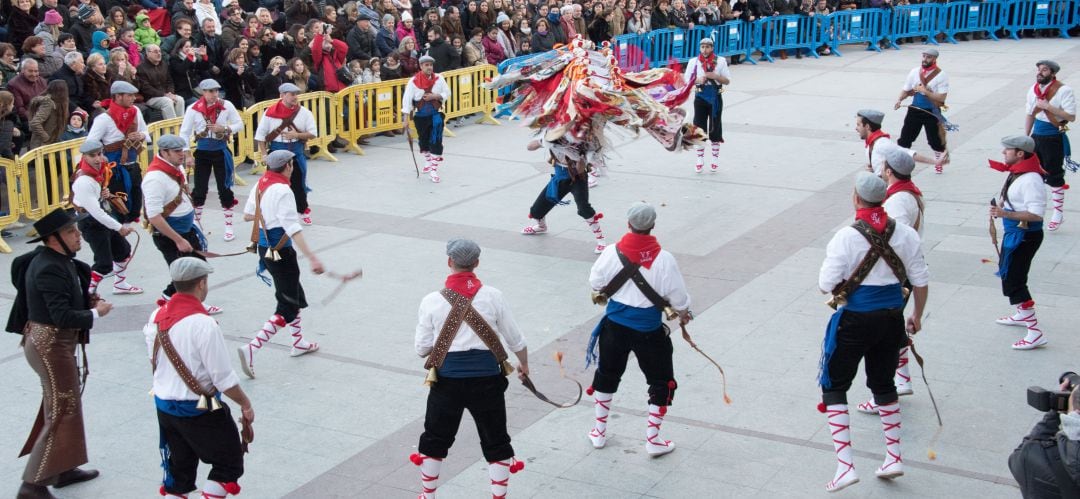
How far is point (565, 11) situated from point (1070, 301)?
12.7 meters

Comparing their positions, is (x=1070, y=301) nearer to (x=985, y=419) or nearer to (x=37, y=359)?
(x=985, y=419)

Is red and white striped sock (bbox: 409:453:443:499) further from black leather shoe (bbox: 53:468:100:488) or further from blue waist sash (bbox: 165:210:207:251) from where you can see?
blue waist sash (bbox: 165:210:207:251)

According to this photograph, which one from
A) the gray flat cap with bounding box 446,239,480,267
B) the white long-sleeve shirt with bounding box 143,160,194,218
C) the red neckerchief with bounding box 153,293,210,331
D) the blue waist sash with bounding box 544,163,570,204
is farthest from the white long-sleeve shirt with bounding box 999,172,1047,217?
the white long-sleeve shirt with bounding box 143,160,194,218

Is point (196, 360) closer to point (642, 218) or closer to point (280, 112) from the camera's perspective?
point (642, 218)

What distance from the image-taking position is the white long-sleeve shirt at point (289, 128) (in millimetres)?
13289

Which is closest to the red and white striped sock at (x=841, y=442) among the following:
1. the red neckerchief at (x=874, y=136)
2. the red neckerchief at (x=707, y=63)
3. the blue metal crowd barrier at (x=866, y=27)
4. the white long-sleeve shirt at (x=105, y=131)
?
the red neckerchief at (x=874, y=136)

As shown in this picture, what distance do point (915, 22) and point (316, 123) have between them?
19.1 m

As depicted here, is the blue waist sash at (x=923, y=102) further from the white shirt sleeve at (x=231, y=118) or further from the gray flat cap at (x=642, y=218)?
the gray flat cap at (x=642, y=218)

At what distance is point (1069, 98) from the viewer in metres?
13.0

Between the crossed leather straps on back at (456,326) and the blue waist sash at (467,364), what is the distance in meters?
0.04

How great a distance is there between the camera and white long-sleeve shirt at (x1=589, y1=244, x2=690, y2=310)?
7309 mm

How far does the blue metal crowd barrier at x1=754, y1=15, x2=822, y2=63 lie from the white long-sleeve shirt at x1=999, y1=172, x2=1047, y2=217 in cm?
1923

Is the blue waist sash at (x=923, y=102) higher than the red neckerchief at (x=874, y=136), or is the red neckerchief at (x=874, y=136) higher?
the red neckerchief at (x=874, y=136)

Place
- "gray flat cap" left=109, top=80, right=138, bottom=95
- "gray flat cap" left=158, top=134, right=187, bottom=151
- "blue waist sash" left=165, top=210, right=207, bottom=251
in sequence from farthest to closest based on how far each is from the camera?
"gray flat cap" left=109, top=80, right=138, bottom=95, "blue waist sash" left=165, top=210, right=207, bottom=251, "gray flat cap" left=158, top=134, right=187, bottom=151
